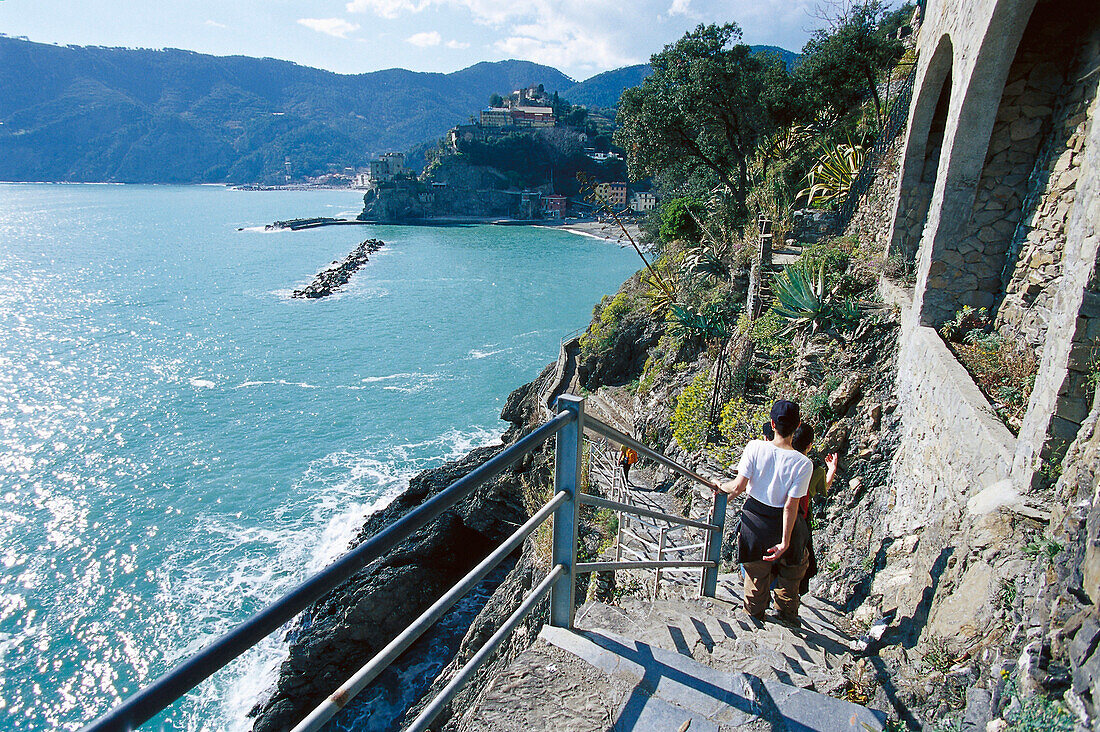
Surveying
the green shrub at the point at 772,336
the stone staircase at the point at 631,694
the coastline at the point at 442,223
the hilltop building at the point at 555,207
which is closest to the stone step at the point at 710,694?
the stone staircase at the point at 631,694

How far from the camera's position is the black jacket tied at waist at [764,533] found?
378cm

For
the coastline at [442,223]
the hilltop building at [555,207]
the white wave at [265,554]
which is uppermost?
the hilltop building at [555,207]

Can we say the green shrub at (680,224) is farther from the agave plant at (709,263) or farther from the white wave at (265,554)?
the white wave at (265,554)

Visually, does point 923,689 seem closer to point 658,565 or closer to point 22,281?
point 658,565

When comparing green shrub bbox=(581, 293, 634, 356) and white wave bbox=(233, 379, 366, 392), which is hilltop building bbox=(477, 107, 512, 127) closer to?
white wave bbox=(233, 379, 366, 392)

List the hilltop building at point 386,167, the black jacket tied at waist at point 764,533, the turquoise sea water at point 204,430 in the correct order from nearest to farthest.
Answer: the black jacket tied at waist at point 764,533
the turquoise sea water at point 204,430
the hilltop building at point 386,167

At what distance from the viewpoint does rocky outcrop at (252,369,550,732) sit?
479 inches

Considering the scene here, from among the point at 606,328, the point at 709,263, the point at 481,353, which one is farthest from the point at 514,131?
the point at 709,263

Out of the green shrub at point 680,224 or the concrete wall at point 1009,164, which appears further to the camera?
the green shrub at point 680,224

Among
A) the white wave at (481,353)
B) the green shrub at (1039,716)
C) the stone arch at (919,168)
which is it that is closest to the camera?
the green shrub at (1039,716)

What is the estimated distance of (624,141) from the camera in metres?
21.5

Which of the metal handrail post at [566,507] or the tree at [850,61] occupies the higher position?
the tree at [850,61]

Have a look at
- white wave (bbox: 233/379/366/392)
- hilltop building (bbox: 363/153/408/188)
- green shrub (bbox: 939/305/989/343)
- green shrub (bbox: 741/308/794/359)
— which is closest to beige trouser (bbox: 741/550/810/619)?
green shrub (bbox: 939/305/989/343)

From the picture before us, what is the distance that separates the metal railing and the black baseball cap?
2.64ft
